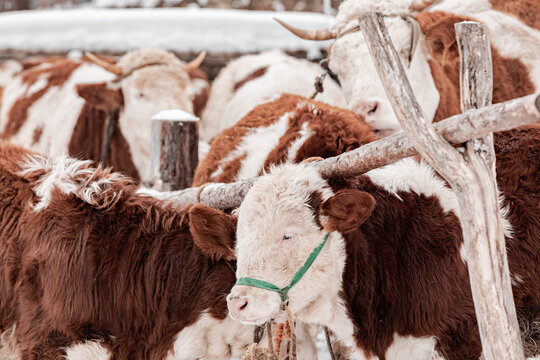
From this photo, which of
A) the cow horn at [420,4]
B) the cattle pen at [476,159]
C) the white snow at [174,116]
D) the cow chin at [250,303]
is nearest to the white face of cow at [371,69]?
the cow horn at [420,4]

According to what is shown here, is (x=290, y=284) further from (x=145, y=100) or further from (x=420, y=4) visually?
(x=145, y=100)

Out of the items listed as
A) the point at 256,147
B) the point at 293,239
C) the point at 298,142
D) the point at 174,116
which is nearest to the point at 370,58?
the point at 256,147

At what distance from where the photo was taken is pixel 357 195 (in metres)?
2.82

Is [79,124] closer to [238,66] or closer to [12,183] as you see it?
[238,66]

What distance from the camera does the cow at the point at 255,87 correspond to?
672 cm

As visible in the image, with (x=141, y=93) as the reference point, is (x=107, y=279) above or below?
above

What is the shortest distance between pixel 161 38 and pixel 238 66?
241 centimetres

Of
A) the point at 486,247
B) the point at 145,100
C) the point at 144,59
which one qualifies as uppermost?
the point at 486,247

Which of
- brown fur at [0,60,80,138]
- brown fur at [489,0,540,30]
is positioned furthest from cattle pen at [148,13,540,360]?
brown fur at [0,60,80,138]

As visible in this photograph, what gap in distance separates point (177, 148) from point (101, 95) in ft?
5.94

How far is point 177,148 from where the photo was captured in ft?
16.7

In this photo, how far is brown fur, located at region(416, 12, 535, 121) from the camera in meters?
4.84

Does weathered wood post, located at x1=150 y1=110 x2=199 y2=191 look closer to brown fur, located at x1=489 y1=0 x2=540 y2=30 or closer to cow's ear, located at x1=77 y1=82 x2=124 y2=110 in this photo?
cow's ear, located at x1=77 y1=82 x2=124 y2=110

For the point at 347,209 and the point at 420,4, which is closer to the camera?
the point at 347,209
